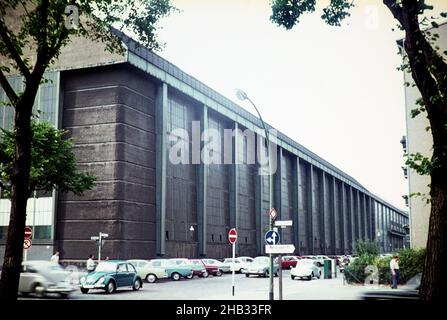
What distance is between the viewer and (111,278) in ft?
78.9

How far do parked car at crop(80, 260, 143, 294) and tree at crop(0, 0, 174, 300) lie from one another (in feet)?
35.7

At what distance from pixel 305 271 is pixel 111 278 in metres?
17.1

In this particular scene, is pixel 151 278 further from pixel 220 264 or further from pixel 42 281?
pixel 42 281

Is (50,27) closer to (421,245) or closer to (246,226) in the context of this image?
(421,245)

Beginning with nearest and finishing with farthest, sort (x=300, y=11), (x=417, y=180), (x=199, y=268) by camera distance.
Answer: (x=300, y=11) → (x=417, y=180) → (x=199, y=268)

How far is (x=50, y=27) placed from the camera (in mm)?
14258

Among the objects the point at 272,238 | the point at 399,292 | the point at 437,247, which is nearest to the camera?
the point at 437,247

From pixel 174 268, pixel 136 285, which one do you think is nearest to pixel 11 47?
pixel 136 285

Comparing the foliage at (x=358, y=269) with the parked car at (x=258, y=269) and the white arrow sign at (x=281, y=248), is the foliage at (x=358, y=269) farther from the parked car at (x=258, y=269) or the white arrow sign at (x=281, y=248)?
the white arrow sign at (x=281, y=248)

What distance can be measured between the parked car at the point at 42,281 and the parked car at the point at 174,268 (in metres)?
13.1

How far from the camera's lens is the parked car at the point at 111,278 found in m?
23.5

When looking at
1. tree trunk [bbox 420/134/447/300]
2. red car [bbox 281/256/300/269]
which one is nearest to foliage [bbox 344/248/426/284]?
tree trunk [bbox 420/134/447/300]

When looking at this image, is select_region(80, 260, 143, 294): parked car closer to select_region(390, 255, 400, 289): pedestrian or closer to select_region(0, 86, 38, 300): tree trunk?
select_region(0, 86, 38, 300): tree trunk
